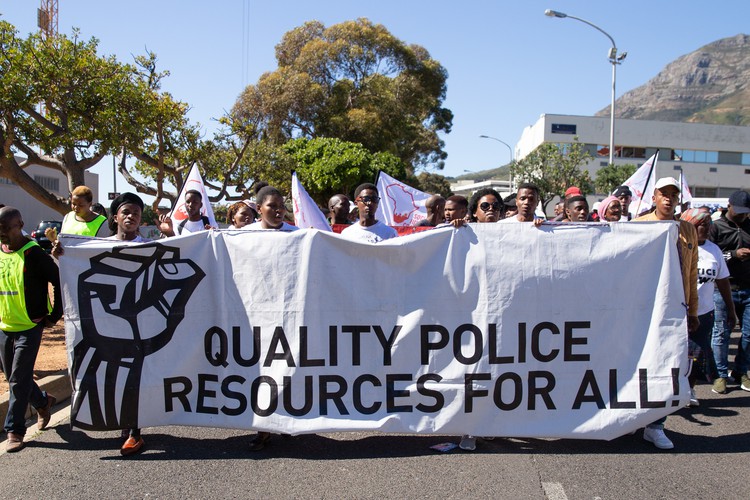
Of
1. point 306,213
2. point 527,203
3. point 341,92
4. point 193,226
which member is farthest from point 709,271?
point 341,92

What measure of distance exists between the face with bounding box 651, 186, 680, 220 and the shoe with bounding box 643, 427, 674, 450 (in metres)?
1.59

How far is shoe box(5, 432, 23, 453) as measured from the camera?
15.1 ft

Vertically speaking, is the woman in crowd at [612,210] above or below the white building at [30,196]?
below

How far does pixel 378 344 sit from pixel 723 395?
3745 millimetres

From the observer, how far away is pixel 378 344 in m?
4.51

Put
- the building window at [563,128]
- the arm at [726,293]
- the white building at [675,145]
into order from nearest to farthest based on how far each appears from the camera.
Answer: the arm at [726,293]
the white building at [675,145]
the building window at [563,128]

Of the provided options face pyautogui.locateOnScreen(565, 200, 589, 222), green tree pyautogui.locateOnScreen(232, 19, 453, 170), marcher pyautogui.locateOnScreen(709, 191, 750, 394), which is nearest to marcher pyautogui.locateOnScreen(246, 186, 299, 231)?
face pyautogui.locateOnScreen(565, 200, 589, 222)

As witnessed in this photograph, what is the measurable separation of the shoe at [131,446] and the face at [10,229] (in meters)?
1.68

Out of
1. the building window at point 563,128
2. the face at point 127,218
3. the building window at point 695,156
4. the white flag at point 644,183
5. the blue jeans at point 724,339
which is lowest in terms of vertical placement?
the blue jeans at point 724,339

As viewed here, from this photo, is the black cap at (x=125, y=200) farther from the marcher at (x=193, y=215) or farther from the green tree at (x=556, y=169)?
the green tree at (x=556, y=169)

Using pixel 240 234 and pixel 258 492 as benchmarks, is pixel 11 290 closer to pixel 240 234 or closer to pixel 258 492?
pixel 240 234

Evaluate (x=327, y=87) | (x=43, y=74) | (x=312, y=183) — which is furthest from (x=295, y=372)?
(x=327, y=87)

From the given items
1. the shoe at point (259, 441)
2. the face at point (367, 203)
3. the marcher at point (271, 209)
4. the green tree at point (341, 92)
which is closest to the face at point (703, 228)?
the face at point (367, 203)

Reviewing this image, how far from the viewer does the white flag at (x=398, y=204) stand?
10.4 m
